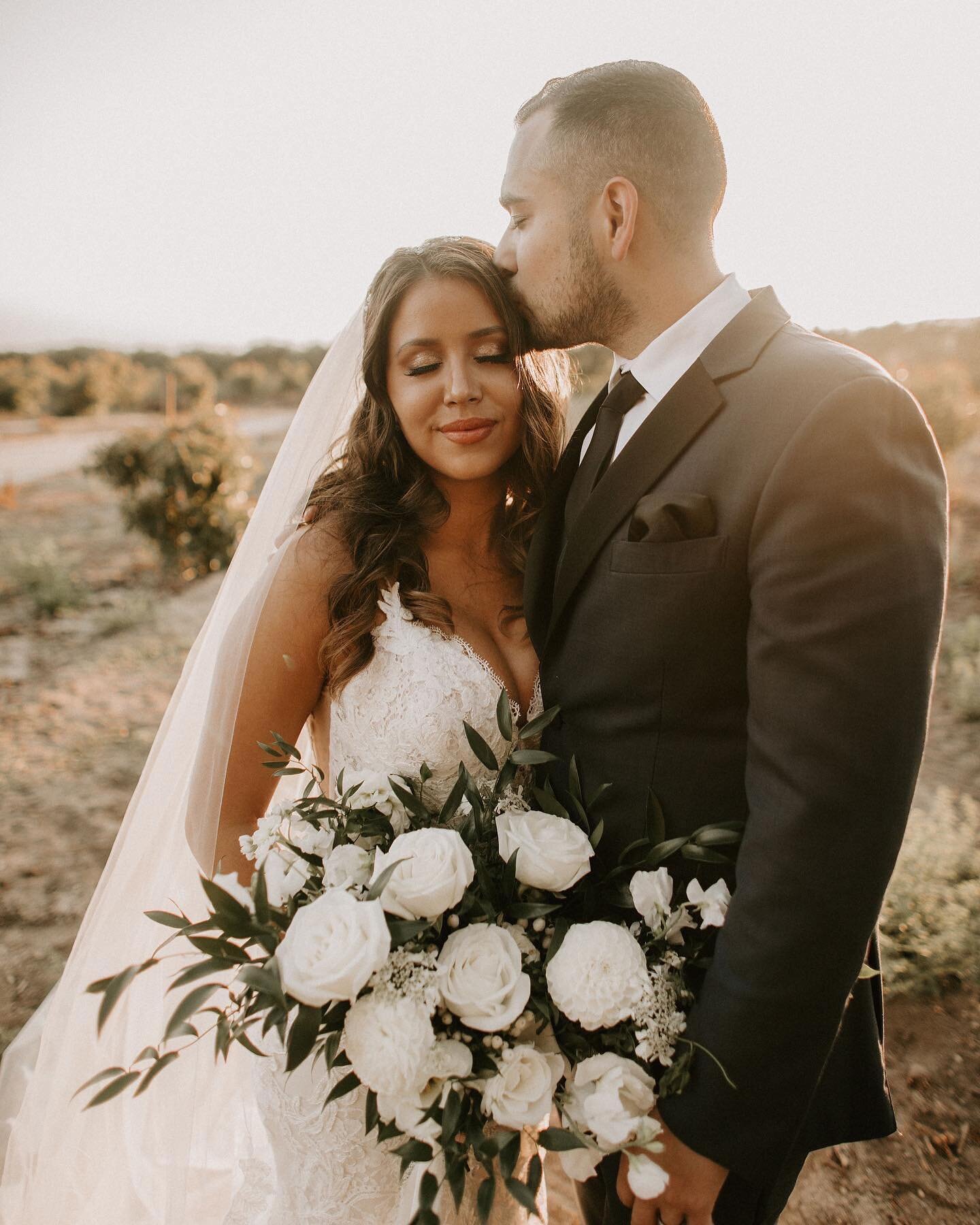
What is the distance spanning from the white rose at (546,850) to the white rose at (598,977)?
0.10 meters

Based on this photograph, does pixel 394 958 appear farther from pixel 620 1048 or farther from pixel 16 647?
pixel 16 647

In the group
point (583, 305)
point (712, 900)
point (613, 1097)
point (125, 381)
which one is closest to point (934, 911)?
point (712, 900)

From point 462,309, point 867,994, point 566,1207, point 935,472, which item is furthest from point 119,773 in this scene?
point 935,472

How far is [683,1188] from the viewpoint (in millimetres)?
1484

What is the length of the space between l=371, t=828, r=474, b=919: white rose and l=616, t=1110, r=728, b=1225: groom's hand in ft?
2.10

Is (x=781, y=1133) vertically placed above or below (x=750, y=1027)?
below

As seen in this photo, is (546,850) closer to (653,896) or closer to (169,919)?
(653,896)

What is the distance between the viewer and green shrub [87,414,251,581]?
865cm

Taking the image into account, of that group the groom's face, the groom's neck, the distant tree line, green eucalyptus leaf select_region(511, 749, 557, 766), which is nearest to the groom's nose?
the groom's face

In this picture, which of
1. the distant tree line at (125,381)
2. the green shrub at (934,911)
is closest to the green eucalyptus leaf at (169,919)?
the green shrub at (934,911)

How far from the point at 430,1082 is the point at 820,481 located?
3.89ft

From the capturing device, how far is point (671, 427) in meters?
1.57

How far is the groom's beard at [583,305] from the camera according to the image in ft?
6.09

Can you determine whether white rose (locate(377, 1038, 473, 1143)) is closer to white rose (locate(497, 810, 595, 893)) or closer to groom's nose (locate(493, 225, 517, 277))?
white rose (locate(497, 810, 595, 893))
